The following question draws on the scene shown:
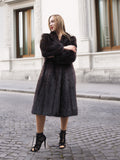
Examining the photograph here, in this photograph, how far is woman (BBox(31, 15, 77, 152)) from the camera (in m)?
2.81

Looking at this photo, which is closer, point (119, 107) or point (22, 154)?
point (22, 154)

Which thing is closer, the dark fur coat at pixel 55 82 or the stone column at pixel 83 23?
the dark fur coat at pixel 55 82

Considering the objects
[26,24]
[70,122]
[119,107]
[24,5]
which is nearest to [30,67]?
[26,24]

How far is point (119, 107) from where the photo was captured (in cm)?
596

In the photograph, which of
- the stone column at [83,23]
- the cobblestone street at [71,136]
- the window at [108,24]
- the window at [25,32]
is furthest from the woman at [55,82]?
the window at [25,32]

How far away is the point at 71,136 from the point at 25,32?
13.6 metres

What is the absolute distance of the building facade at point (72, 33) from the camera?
40.1ft

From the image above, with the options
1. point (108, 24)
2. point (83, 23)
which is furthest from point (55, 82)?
point (108, 24)

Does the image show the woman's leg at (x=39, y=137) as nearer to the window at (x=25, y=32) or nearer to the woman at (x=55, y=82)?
the woman at (x=55, y=82)

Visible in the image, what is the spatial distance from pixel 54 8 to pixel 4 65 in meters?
5.29

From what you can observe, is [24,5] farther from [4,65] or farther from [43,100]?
A: [43,100]

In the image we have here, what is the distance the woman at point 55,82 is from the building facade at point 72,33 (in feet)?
29.2

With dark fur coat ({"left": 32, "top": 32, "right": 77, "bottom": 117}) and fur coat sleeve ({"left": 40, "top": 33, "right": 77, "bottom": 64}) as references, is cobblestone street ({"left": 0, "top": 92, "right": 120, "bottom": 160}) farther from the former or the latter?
fur coat sleeve ({"left": 40, "top": 33, "right": 77, "bottom": 64})

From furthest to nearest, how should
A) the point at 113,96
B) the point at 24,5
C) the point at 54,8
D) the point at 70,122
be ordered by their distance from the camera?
the point at 24,5 < the point at 54,8 < the point at 113,96 < the point at 70,122
